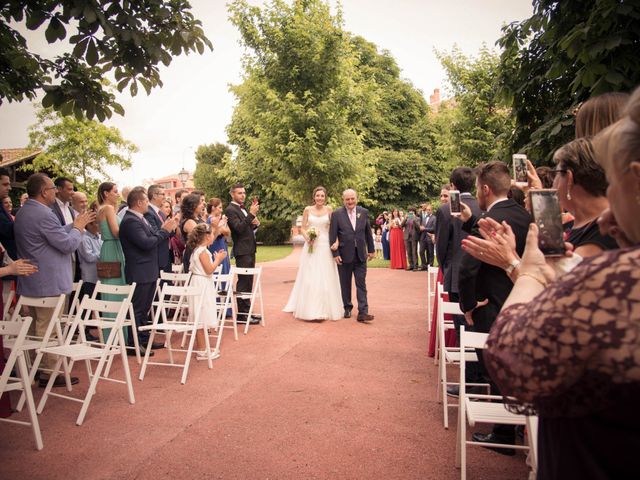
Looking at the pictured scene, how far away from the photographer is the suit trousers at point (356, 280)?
916cm

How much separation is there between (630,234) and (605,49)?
171 inches

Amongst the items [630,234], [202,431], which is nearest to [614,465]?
[630,234]

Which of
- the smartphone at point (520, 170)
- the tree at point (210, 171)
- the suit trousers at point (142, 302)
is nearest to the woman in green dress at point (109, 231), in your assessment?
the suit trousers at point (142, 302)

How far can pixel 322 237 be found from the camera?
31.4 ft

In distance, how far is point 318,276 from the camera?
932cm

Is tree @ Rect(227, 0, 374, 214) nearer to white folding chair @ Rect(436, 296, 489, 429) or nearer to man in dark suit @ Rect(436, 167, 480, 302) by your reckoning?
man in dark suit @ Rect(436, 167, 480, 302)

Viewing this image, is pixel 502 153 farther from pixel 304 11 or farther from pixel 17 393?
pixel 304 11

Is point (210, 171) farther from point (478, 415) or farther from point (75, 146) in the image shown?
point (478, 415)

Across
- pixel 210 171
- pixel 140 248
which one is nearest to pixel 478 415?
pixel 140 248

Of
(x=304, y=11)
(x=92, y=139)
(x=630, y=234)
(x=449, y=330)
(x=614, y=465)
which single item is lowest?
(x=449, y=330)

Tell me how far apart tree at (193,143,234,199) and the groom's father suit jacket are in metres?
33.3

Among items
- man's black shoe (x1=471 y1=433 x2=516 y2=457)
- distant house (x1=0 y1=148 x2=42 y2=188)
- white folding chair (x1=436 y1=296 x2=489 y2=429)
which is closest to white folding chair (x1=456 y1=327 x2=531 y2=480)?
man's black shoe (x1=471 y1=433 x2=516 y2=457)

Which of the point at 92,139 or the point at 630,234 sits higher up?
the point at 92,139

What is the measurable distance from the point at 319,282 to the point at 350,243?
979 mm
